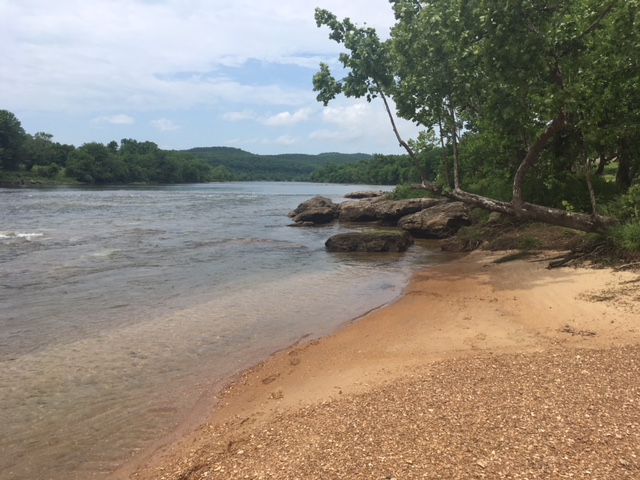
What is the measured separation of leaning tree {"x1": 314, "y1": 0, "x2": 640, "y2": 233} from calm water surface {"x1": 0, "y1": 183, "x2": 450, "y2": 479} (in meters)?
5.66

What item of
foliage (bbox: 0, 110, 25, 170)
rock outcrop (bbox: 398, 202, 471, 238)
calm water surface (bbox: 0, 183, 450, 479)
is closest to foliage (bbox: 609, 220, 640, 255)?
calm water surface (bbox: 0, 183, 450, 479)

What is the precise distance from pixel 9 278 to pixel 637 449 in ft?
55.0

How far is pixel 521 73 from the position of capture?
10883 mm

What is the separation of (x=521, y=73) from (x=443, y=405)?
921cm

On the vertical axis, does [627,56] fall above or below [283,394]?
above

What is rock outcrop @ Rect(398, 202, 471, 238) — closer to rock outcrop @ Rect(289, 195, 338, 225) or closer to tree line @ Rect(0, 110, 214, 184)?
rock outcrop @ Rect(289, 195, 338, 225)

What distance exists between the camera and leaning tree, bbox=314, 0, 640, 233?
10.5 metres

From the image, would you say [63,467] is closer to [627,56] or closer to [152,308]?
[152,308]

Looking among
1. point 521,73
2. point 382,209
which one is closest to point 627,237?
point 521,73

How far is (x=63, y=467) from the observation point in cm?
484

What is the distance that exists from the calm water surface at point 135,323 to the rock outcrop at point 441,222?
115 inches

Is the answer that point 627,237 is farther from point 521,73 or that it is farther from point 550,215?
point 521,73

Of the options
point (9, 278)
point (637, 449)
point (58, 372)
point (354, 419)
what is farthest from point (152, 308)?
point (637, 449)

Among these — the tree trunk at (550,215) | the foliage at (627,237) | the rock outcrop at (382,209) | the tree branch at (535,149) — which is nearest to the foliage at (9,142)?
the rock outcrop at (382,209)
